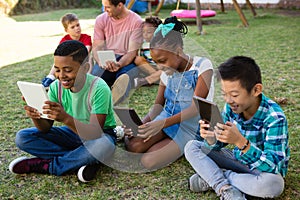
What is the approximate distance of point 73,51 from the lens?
1966 millimetres

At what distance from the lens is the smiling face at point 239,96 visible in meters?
1.57

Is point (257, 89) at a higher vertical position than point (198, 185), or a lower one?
higher

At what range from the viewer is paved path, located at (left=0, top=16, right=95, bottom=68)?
16.8 ft

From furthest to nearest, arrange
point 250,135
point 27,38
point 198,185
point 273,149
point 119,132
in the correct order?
point 27,38, point 119,132, point 198,185, point 250,135, point 273,149

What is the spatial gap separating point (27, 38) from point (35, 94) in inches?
193

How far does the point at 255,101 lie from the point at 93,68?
203 cm

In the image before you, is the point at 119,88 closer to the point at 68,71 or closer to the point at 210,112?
the point at 68,71

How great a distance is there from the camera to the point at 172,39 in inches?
78.8

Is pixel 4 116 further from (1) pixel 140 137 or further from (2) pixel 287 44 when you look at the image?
(2) pixel 287 44

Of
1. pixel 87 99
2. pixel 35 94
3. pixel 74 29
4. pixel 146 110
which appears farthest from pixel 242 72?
pixel 74 29

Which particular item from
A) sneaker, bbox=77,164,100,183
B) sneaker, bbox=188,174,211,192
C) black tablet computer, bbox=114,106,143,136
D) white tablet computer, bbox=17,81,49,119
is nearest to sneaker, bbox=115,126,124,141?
black tablet computer, bbox=114,106,143,136

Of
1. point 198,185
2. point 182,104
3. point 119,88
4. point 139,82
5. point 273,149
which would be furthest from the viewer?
point 139,82

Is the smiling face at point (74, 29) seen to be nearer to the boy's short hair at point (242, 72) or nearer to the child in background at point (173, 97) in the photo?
the child in background at point (173, 97)

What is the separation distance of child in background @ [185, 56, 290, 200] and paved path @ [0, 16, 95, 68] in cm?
357
